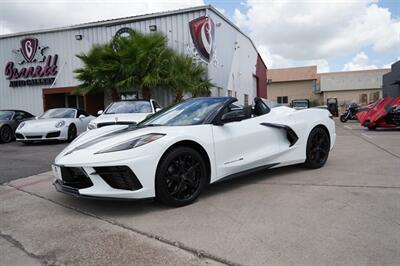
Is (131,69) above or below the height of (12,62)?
below

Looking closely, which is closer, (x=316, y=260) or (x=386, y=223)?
(x=316, y=260)

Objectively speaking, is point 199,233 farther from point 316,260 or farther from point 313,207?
point 313,207

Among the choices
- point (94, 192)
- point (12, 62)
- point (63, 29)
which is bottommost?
point (94, 192)

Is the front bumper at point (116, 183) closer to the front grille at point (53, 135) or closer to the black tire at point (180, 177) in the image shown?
the black tire at point (180, 177)

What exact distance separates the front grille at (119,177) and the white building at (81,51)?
12.7m

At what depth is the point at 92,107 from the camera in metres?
18.5

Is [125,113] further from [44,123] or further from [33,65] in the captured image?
[33,65]

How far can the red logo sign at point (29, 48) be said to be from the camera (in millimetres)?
19547

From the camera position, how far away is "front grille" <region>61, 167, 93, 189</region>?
372 cm

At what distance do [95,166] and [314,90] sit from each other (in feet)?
180

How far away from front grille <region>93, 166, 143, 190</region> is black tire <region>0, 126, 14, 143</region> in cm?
1014

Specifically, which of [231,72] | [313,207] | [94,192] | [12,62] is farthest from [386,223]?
[12,62]

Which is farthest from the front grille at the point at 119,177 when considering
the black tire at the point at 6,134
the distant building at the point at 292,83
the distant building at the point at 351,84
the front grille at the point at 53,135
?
the distant building at the point at 292,83

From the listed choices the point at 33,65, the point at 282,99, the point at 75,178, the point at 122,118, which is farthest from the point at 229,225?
the point at 282,99
